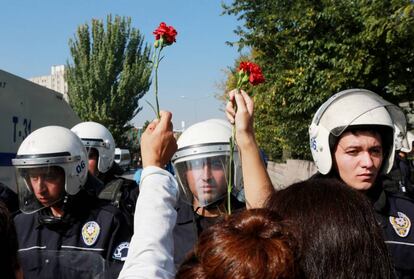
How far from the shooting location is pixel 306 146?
1260 cm

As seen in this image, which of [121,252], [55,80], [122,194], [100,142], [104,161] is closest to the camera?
[121,252]

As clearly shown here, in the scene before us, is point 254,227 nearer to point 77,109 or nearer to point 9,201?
point 9,201

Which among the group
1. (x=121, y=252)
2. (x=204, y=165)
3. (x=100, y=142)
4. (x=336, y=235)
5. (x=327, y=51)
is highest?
(x=327, y=51)

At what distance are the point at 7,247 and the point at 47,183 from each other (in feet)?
5.48

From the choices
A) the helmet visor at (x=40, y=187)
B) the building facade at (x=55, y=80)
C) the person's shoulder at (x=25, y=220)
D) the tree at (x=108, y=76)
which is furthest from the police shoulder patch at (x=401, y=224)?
the building facade at (x=55, y=80)

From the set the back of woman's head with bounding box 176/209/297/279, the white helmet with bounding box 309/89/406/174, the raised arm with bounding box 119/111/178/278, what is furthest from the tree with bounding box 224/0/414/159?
the back of woman's head with bounding box 176/209/297/279

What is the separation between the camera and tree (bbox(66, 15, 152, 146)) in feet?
101

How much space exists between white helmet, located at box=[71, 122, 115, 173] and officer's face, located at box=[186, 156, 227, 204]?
2.83 m

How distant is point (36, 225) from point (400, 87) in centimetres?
738

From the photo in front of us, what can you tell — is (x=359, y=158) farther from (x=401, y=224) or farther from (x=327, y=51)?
(x=327, y=51)

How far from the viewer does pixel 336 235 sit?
4.20ft

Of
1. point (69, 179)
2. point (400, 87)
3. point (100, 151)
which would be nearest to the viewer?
point (69, 179)

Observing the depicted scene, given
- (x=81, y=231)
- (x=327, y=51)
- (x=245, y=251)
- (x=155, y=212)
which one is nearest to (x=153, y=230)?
(x=155, y=212)

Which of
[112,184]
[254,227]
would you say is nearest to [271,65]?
[112,184]
